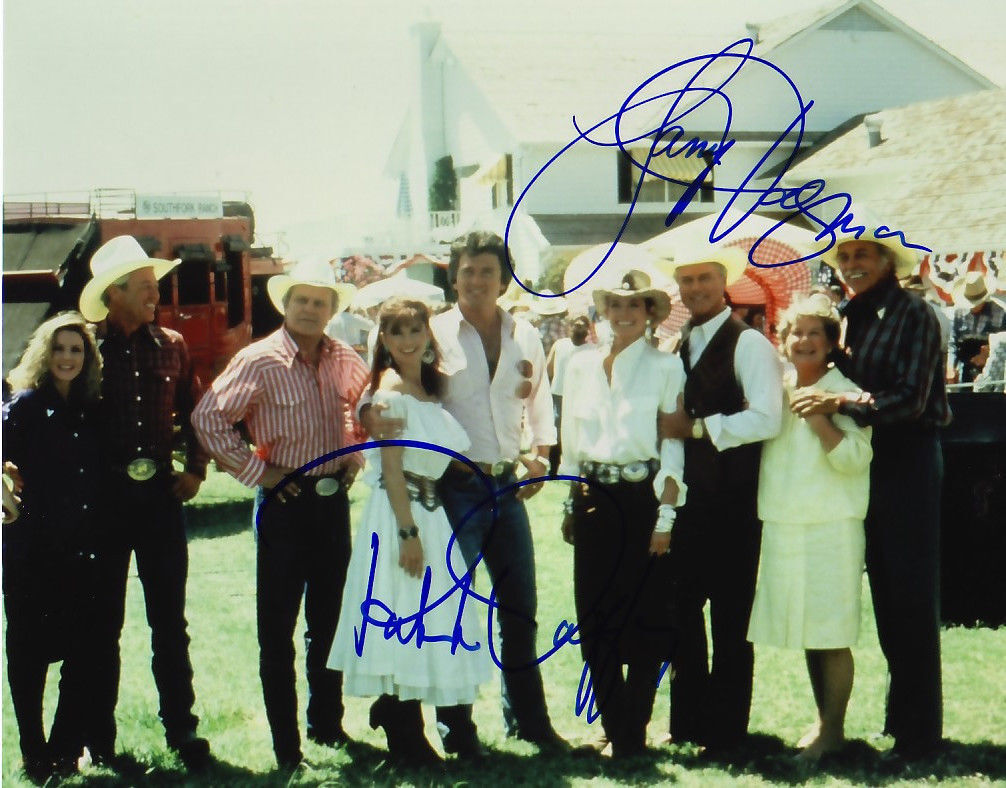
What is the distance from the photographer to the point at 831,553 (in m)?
4.14

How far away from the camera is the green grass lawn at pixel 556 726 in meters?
4.07

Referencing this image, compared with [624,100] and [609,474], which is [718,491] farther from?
[624,100]

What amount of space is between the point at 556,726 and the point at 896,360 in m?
2.04

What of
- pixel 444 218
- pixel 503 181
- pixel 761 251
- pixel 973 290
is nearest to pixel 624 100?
pixel 761 251

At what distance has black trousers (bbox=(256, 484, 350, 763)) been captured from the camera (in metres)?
4.16

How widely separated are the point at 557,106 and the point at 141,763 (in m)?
3.49

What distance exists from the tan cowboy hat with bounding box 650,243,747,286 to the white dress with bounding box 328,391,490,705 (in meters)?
1.06

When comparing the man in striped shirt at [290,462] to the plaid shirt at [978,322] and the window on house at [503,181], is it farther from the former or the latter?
the plaid shirt at [978,322]

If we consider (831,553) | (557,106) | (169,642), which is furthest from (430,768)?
(557,106)

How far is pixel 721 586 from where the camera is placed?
423 cm

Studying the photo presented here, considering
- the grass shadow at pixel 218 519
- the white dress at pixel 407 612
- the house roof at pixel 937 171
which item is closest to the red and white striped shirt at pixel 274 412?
the white dress at pixel 407 612

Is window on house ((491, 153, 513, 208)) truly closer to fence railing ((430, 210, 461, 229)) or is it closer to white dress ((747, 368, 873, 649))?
fence railing ((430, 210, 461, 229))

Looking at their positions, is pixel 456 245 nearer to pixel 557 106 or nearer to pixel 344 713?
pixel 557 106
